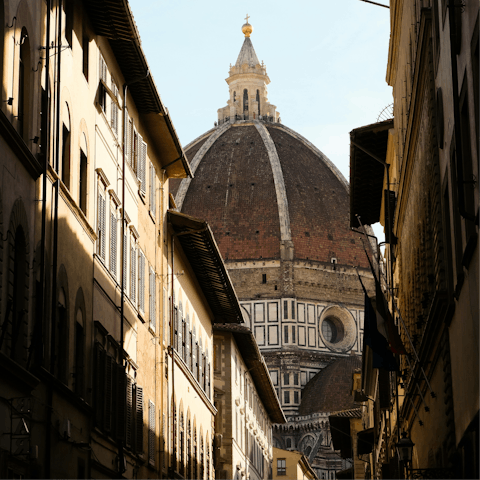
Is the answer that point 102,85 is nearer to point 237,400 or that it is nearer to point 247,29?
point 237,400

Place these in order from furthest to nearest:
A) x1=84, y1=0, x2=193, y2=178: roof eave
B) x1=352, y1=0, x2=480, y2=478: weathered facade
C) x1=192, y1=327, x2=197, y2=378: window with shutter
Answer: x1=192, y1=327, x2=197, y2=378: window with shutter
x1=84, y1=0, x2=193, y2=178: roof eave
x1=352, y1=0, x2=480, y2=478: weathered facade

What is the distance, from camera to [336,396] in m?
95.3

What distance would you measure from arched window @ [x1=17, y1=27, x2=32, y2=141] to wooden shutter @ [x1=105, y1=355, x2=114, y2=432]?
521 centimetres

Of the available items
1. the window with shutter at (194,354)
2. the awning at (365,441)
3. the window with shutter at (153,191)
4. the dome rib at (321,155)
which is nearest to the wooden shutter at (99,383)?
the window with shutter at (153,191)

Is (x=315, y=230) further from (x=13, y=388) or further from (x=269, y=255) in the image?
(x=13, y=388)

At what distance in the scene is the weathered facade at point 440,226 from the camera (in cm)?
1139

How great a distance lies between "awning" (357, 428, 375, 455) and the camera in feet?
132

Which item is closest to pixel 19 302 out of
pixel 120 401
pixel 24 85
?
pixel 24 85

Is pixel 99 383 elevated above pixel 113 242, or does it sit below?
below

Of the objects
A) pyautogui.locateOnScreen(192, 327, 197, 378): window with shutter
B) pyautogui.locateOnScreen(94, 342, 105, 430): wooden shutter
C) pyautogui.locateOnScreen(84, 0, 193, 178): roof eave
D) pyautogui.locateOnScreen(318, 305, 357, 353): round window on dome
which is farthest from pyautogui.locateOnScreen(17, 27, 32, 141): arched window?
pyautogui.locateOnScreen(318, 305, 357, 353): round window on dome

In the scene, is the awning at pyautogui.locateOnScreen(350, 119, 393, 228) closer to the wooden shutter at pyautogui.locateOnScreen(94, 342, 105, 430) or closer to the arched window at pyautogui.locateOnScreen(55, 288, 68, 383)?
the wooden shutter at pyautogui.locateOnScreen(94, 342, 105, 430)

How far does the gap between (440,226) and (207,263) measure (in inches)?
510

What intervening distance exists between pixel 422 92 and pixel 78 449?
7.35 meters

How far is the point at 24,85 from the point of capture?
41.8ft
